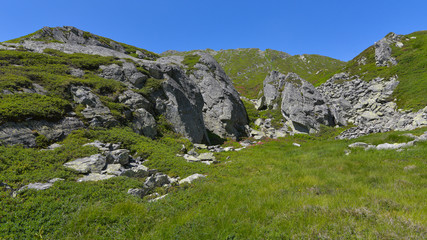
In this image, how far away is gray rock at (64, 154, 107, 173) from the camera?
344 inches

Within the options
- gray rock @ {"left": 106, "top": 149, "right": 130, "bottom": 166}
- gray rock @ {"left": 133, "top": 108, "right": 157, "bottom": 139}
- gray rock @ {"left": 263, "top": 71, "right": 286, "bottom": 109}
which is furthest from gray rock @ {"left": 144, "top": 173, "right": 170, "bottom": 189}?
gray rock @ {"left": 263, "top": 71, "right": 286, "bottom": 109}

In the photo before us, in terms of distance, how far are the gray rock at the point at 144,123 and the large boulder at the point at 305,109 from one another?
28.2 meters

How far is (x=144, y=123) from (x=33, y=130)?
8216 mm

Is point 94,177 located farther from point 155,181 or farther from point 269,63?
point 269,63

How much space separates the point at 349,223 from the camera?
4.40 metres

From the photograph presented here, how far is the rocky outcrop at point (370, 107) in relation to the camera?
2528 cm

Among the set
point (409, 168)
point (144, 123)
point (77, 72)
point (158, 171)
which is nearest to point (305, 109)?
point (409, 168)

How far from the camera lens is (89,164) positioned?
9.19 meters

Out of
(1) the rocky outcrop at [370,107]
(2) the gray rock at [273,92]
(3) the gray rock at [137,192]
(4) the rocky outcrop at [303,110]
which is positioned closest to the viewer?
(3) the gray rock at [137,192]

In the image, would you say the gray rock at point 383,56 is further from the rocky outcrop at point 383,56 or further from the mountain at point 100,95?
the mountain at point 100,95

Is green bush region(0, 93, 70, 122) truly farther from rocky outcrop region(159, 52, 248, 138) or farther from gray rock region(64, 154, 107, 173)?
rocky outcrop region(159, 52, 248, 138)

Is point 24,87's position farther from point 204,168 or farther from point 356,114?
point 356,114

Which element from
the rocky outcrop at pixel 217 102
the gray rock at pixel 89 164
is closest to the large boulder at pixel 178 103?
the rocky outcrop at pixel 217 102

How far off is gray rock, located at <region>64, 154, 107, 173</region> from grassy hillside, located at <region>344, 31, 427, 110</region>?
4213 cm
